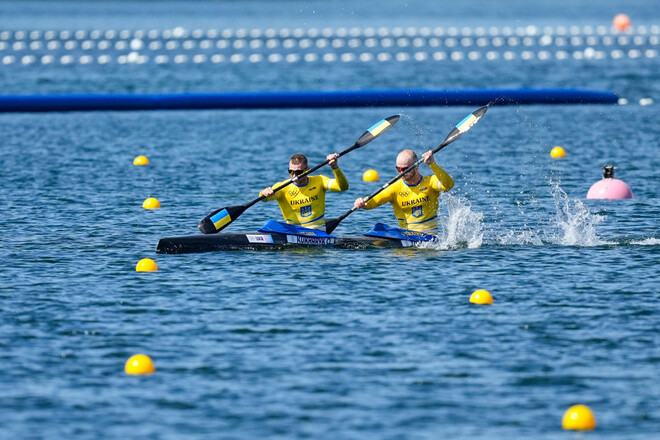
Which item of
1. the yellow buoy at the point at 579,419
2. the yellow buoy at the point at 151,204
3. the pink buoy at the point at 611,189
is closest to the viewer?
the yellow buoy at the point at 579,419

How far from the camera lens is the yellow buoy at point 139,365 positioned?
1050cm

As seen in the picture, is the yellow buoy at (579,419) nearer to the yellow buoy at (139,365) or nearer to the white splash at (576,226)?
the yellow buoy at (139,365)

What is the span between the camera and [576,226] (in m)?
16.4

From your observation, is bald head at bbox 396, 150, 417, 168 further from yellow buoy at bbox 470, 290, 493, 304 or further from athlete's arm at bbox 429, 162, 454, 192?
yellow buoy at bbox 470, 290, 493, 304

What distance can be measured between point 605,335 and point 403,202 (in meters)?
4.79

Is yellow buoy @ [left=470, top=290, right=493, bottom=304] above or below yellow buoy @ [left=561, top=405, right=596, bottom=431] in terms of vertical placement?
above

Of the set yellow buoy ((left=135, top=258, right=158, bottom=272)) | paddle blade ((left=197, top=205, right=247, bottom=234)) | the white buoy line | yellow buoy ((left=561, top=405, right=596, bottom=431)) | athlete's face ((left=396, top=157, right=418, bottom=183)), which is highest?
the white buoy line

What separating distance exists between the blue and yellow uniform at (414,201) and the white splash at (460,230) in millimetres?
253

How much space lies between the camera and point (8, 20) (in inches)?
2921

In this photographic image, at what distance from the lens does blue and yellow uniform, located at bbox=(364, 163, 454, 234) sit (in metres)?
15.8

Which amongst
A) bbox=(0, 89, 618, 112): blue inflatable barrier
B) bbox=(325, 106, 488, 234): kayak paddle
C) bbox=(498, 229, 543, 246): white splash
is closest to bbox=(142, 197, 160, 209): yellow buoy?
bbox=(325, 106, 488, 234): kayak paddle

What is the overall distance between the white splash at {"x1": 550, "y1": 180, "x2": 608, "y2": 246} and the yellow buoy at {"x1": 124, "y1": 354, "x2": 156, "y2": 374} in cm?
718

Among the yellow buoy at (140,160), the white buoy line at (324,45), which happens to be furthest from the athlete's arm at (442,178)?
the white buoy line at (324,45)

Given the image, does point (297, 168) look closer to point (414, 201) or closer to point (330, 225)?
point (330, 225)
